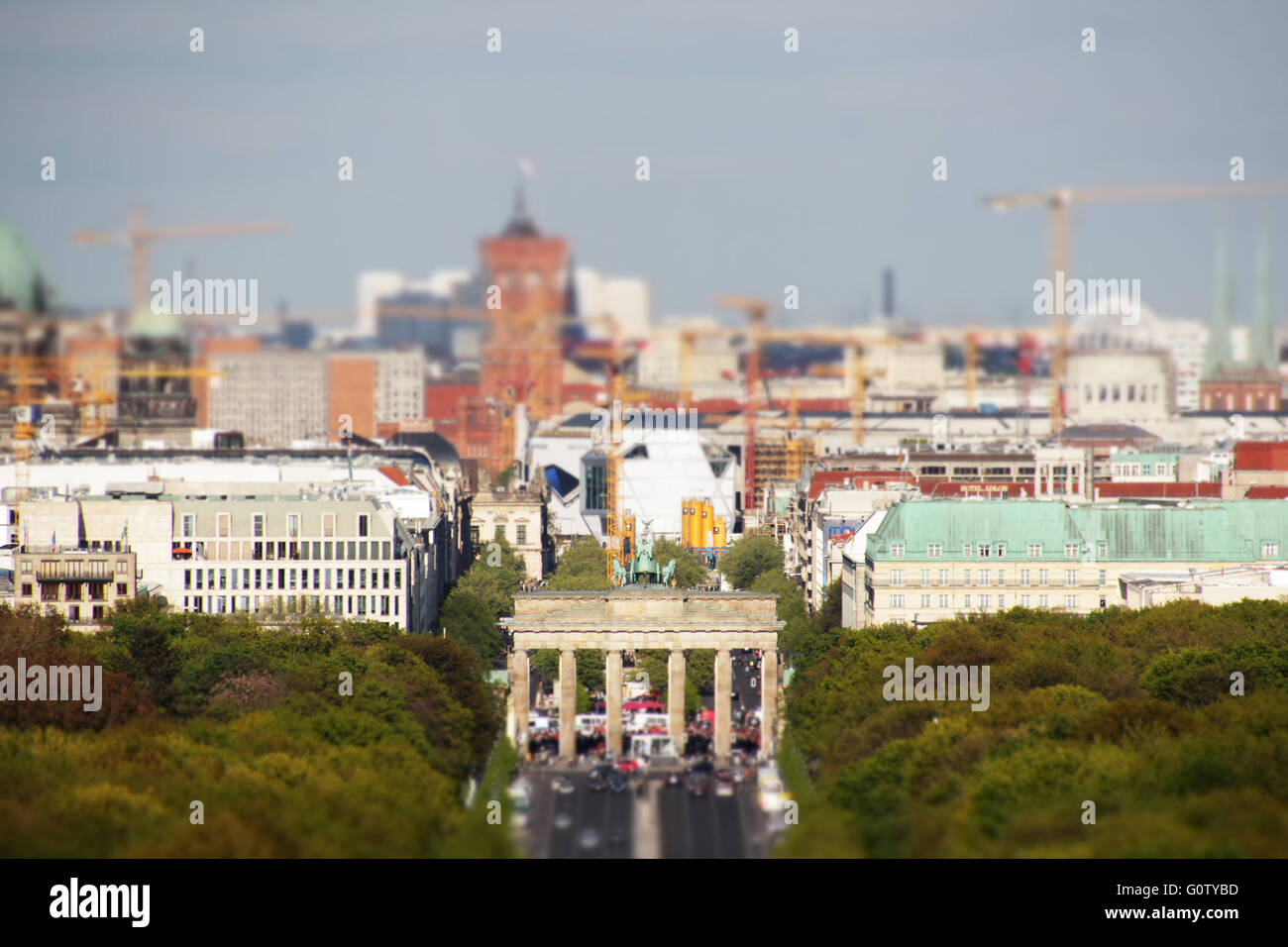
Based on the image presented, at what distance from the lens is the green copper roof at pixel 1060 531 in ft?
450

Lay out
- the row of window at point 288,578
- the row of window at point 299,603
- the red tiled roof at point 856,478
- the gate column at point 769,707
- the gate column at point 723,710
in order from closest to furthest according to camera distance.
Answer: the gate column at point 723,710, the gate column at point 769,707, the row of window at point 299,603, the row of window at point 288,578, the red tiled roof at point 856,478

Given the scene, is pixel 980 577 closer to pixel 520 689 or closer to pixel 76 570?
pixel 520 689

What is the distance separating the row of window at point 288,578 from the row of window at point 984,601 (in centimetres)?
2240

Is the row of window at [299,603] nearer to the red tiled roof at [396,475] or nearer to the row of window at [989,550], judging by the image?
the row of window at [989,550]

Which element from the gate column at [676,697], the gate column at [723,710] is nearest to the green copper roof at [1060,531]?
the gate column at [723,710]

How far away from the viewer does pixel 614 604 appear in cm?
12550

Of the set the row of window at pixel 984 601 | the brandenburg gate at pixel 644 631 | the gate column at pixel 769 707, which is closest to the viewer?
the gate column at pixel 769 707

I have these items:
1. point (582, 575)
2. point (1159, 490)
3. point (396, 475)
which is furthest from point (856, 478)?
point (396, 475)

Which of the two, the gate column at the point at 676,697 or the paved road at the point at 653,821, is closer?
the paved road at the point at 653,821

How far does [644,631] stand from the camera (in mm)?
125000

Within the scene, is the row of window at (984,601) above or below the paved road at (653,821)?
above
